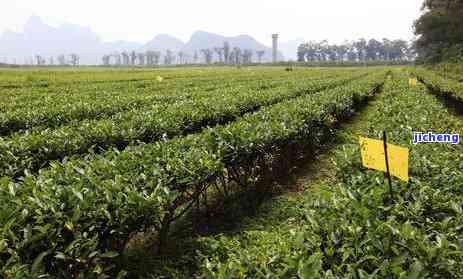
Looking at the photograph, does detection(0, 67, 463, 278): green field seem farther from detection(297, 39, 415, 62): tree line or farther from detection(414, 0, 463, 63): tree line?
detection(297, 39, 415, 62): tree line

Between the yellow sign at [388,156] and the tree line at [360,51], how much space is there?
6711 inches

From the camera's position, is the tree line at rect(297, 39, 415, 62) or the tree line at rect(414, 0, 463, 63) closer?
the tree line at rect(414, 0, 463, 63)

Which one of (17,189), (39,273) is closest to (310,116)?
(17,189)

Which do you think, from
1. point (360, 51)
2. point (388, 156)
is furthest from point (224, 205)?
point (360, 51)

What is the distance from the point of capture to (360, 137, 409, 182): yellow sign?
308 cm

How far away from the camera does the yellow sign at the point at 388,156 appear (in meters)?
3.08

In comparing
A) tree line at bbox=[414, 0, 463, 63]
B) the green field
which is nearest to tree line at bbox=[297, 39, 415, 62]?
tree line at bbox=[414, 0, 463, 63]

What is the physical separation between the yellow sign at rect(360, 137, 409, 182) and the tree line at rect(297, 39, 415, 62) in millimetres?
170466

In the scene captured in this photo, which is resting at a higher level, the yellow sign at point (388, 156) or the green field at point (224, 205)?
the yellow sign at point (388, 156)
